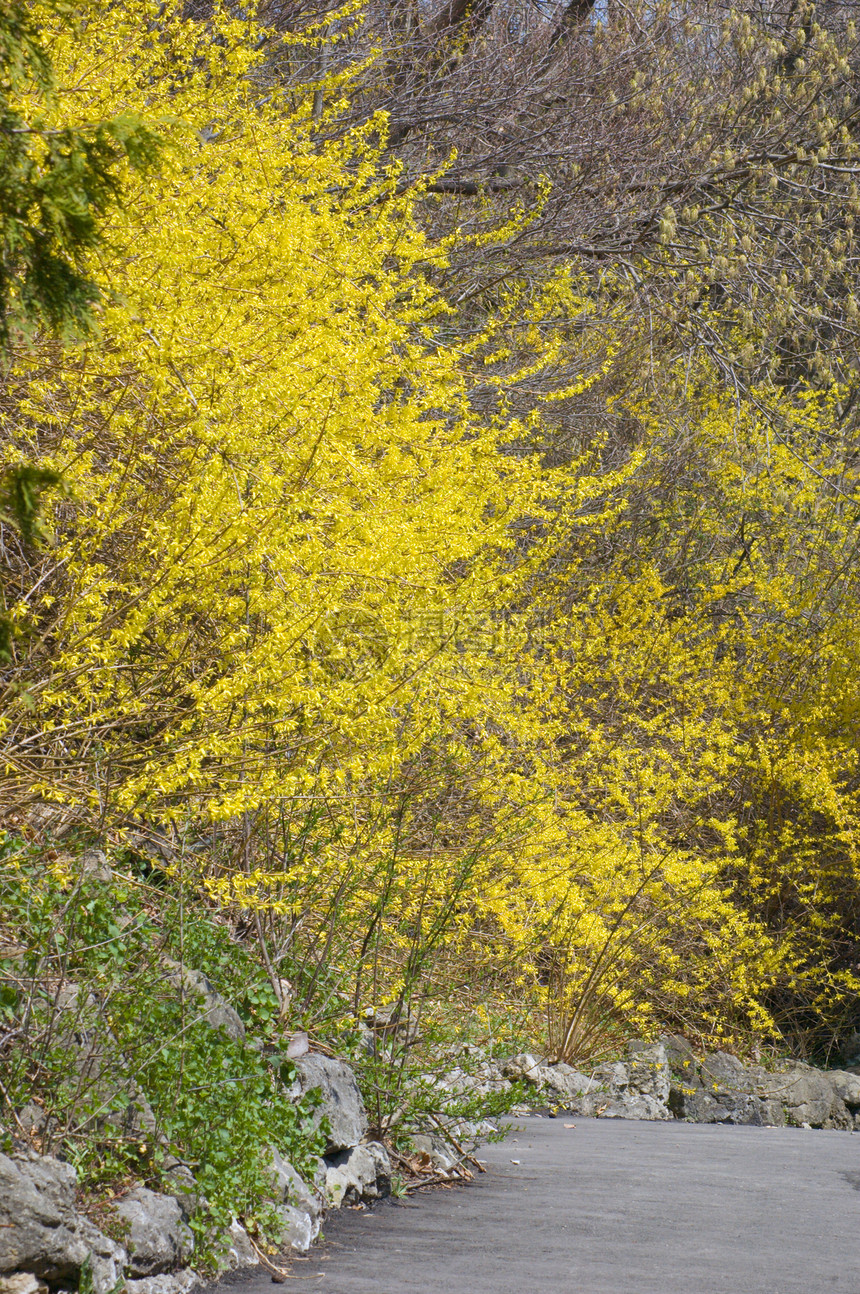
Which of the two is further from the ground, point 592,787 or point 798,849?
point 592,787

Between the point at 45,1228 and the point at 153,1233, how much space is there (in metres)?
0.48

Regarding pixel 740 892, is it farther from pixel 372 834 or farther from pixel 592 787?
pixel 372 834

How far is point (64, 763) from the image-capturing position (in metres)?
4.10

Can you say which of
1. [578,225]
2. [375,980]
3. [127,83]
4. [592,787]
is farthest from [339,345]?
[578,225]

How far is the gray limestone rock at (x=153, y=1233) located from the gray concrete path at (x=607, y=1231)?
0.21m

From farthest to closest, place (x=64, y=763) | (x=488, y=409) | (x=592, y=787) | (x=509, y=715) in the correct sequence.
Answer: (x=488, y=409) < (x=592, y=787) < (x=509, y=715) < (x=64, y=763)

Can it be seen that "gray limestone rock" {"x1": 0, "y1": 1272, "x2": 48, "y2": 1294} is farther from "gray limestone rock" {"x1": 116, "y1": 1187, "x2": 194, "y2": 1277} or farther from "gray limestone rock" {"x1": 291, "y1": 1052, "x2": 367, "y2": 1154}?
"gray limestone rock" {"x1": 291, "y1": 1052, "x2": 367, "y2": 1154}

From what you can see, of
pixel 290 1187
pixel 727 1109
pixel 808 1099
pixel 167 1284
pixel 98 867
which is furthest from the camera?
pixel 808 1099

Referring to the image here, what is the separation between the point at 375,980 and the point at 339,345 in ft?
8.40

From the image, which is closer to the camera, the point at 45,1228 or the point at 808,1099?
the point at 45,1228

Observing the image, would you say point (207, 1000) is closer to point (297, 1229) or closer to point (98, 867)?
point (98, 867)

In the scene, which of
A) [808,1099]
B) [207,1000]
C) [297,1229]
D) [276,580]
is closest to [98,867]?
[207,1000]

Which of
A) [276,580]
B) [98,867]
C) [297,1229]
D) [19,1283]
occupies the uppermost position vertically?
[276,580]

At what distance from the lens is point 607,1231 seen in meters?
4.13
